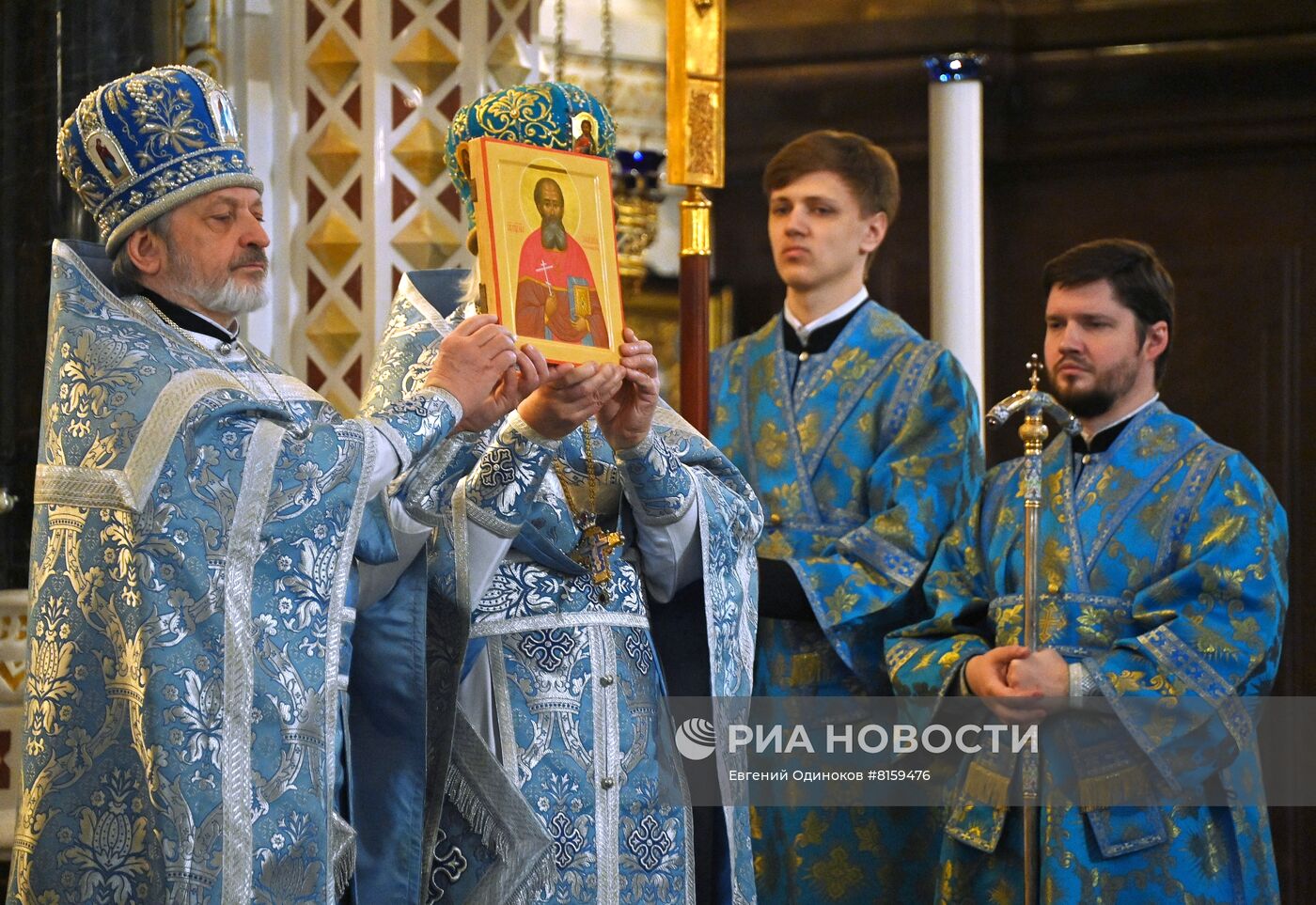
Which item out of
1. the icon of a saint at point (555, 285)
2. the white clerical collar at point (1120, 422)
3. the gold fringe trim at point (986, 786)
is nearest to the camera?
the icon of a saint at point (555, 285)

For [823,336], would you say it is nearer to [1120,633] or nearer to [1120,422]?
[1120,422]

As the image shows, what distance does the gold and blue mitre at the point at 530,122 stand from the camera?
348 centimetres

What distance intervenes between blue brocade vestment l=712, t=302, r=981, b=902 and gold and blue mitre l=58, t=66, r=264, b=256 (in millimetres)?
1841

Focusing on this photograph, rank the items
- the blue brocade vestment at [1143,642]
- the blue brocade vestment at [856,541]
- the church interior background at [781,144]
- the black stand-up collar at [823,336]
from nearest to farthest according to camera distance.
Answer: the blue brocade vestment at [1143,642], the blue brocade vestment at [856,541], the church interior background at [781,144], the black stand-up collar at [823,336]

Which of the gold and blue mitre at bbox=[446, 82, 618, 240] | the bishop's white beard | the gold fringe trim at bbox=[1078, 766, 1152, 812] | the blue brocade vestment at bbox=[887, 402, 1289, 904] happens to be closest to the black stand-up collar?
the blue brocade vestment at bbox=[887, 402, 1289, 904]

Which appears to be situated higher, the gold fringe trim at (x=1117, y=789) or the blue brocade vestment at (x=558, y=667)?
the blue brocade vestment at (x=558, y=667)

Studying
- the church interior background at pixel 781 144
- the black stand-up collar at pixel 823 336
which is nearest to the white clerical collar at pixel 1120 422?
the black stand-up collar at pixel 823 336

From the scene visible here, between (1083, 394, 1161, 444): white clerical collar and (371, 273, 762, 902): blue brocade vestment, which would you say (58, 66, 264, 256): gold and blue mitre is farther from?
(1083, 394, 1161, 444): white clerical collar

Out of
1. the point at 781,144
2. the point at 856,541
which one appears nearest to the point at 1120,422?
the point at 856,541

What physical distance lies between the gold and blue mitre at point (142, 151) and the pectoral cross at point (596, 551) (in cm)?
87

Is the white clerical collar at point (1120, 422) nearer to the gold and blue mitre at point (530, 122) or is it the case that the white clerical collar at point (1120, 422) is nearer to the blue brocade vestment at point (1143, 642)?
the blue brocade vestment at point (1143, 642)

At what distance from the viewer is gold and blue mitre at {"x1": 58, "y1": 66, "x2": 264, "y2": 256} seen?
324 cm

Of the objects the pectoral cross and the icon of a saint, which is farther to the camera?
the pectoral cross

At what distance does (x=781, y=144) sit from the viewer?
23.9 feet
